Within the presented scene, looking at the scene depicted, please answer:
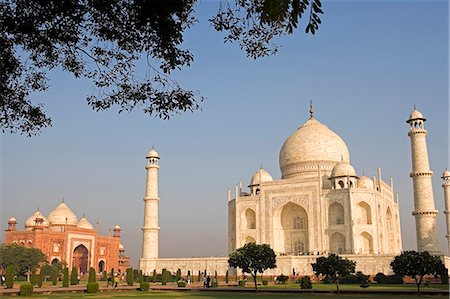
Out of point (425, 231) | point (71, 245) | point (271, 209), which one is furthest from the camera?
point (71, 245)

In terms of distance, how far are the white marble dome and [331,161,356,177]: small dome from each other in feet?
89.7

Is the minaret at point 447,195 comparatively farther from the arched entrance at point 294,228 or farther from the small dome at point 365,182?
the arched entrance at point 294,228

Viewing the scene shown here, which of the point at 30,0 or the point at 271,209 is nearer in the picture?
the point at 30,0

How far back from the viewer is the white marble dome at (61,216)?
51.6m

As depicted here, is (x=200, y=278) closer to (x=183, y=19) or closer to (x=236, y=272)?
(x=236, y=272)

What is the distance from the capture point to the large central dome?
40.7 m

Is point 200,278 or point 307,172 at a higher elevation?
point 307,172

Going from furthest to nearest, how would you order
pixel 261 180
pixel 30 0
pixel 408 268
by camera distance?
pixel 261 180, pixel 408 268, pixel 30 0

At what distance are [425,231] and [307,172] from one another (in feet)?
35.4

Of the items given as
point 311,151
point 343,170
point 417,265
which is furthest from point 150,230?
point 417,265

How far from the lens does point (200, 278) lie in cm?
3638

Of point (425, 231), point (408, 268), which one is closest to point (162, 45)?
point (408, 268)

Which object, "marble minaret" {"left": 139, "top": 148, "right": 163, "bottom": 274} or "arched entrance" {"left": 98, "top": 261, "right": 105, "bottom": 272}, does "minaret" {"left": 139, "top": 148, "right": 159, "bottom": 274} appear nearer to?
"marble minaret" {"left": 139, "top": 148, "right": 163, "bottom": 274}

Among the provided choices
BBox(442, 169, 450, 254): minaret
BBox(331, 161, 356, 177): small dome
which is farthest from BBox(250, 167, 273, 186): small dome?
BBox(442, 169, 450, 254): minaret
